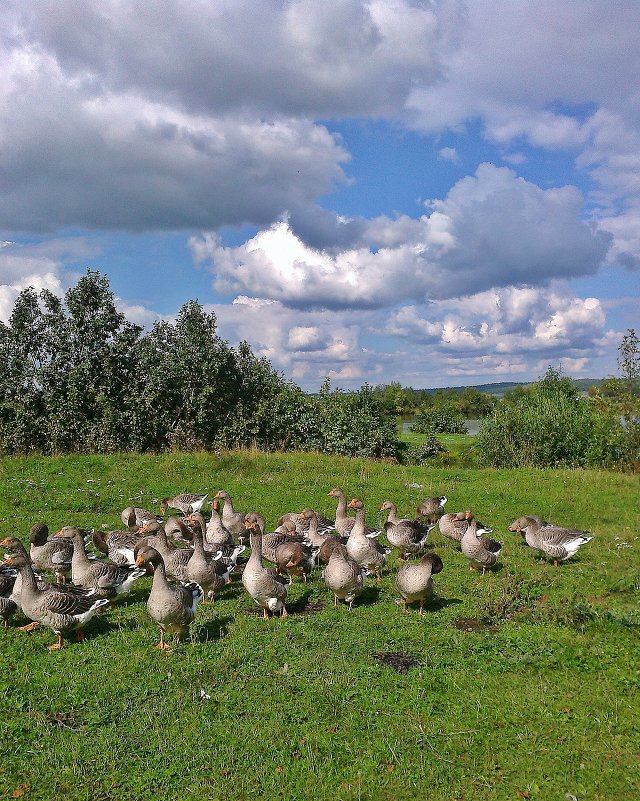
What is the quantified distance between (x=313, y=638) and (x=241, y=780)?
3.93m

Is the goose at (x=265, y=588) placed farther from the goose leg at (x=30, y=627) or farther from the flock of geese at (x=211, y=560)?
the goose leg at (x=30, y=627)

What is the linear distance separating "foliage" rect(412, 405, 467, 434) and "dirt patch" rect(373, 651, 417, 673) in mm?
76768

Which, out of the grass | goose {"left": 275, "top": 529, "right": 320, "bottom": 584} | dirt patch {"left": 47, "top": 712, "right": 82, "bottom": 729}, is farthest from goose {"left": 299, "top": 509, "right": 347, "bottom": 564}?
dirt patch {"left": 47, "top": 712, "right": 82, "bottom": 729}

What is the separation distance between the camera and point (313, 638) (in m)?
11.3

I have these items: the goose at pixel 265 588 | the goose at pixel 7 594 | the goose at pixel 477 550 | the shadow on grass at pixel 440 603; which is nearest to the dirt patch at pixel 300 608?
the goose at pixel 265 588

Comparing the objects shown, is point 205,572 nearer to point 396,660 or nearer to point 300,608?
point 300,608

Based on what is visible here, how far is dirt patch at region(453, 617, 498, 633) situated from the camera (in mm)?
11719

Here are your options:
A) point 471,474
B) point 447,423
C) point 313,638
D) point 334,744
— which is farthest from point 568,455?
point 447,423

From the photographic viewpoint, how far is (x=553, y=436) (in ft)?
139

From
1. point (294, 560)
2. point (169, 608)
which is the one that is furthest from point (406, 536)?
point (169, 608)

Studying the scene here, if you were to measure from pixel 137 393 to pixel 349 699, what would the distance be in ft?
112

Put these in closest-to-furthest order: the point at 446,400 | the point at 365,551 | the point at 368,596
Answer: the point at 368,596 < the point at 365,551 < the point at 446,400

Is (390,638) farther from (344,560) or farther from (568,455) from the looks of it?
(568,455)

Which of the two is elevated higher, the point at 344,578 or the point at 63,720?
the point at 344,578
